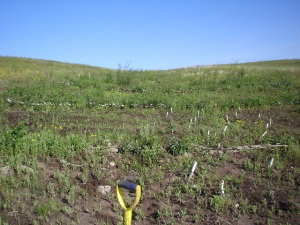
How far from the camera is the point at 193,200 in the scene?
4480mm

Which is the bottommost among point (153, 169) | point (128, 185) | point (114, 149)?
point (153, 169)

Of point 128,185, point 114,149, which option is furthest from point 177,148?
point 128,185

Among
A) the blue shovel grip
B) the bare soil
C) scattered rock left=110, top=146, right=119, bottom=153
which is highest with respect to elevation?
the blue shovel grip

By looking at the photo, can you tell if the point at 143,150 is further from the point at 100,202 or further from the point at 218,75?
the point at 218,75

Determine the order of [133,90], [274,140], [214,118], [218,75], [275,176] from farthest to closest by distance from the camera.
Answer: [218,75], [133,90], [214,118], [274,140], [275,176]

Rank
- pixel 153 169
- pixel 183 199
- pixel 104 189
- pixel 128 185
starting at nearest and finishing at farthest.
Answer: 1. pixel 128 185
2. pixel 183 199
3. pixel 104 189
4. pixel 153 169

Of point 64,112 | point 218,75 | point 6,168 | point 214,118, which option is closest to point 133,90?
point 64,112

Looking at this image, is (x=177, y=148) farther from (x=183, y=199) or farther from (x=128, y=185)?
(x=128, y=185)

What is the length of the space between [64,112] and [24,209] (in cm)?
589

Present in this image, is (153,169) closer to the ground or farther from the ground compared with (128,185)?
closer to the ground

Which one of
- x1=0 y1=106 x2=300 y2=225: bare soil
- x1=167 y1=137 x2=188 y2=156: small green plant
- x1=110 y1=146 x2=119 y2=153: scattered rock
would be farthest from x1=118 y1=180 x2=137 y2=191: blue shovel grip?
x1=167 y1=137 x2=188 y2=156: small green plant

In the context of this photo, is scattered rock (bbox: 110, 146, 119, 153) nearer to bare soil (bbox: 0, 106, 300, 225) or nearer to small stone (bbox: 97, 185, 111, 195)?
bare soil (bbox: 0, 106, 300, 225)

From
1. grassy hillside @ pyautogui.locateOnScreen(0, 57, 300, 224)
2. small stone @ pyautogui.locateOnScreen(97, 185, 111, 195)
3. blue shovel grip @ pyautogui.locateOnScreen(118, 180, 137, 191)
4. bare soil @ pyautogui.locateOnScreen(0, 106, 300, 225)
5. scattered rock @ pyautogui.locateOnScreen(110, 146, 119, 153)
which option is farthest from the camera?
scattered rock @ pyautogui.locateOnScreen(110, 146, 119, 153)

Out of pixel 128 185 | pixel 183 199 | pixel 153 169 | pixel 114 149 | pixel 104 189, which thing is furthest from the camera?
pixel 114 149
